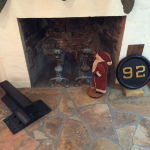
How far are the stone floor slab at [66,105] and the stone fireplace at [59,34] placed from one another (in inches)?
13.3

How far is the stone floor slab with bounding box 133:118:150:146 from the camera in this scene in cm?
113

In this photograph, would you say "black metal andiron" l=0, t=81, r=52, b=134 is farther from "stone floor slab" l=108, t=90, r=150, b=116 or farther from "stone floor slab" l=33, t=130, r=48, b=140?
"stone floor slab" l=108, t=90, r=150, b=116

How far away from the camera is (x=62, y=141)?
44.8 inches

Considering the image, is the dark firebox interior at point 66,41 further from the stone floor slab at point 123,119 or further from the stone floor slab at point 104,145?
the stone floor slab at point 104,145

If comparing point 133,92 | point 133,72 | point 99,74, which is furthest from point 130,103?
point 99,74

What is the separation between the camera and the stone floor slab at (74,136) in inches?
43.5

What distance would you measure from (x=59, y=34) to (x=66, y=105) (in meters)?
1.07

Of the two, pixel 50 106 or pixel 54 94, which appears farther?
pixel 54 94

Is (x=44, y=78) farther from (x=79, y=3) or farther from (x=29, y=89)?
(x=79, y=3)

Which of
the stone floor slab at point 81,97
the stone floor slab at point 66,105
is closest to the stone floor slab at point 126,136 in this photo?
the stone floor slab at point 81,97

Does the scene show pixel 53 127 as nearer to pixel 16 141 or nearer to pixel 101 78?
pixel 16 141

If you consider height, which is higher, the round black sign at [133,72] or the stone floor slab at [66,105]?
the round black sign at [133,72]

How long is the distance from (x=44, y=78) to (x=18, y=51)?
1.67 ft

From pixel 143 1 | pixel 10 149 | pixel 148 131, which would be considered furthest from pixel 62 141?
pixel 143 1
